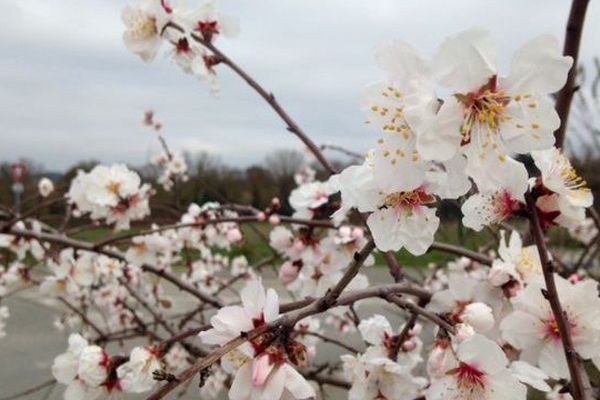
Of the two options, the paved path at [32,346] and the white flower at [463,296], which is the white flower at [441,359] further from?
the paved path at [32,346]

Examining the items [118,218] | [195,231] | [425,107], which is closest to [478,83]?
[425,107]

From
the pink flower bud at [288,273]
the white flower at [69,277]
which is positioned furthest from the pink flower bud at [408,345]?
the white flower at [69,277]

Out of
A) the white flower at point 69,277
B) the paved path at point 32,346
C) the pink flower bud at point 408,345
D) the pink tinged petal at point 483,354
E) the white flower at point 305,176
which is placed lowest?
the paved path at point 32,346

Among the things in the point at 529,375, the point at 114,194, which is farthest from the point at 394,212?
the point at 114,194

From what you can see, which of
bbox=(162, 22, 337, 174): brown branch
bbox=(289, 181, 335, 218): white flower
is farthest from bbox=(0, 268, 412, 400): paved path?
bbox=(162, 22, 337, 174): brown branch

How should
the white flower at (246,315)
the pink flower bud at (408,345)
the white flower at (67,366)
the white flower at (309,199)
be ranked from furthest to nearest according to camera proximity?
the white flower at (309,199), the pink flower bud at (408,345), the white flower at (67,366), the white flower at (246,315)

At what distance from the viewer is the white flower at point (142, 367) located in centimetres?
90

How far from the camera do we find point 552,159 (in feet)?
2.47

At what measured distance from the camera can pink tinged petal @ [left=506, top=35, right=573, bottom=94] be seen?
59 centimetres

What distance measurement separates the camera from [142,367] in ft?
2.94

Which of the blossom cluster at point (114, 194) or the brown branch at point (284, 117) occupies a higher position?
the brown branch at point (284, 117)

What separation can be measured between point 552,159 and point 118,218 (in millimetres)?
1623

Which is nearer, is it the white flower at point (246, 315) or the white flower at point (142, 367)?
the white flower at point (246, 315)

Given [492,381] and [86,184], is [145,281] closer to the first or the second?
[86,184]
